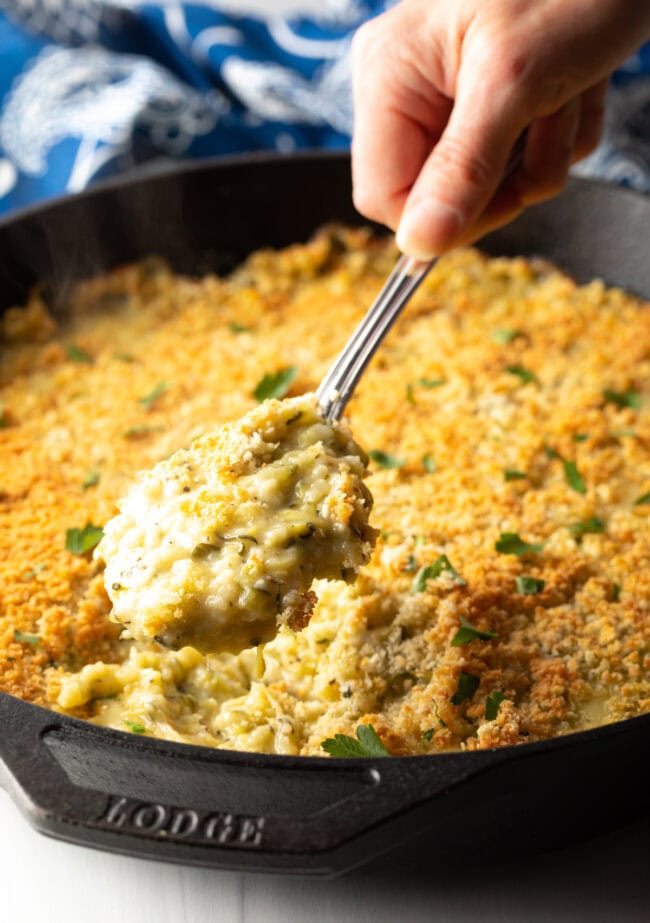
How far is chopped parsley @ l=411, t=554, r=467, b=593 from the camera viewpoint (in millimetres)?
2215

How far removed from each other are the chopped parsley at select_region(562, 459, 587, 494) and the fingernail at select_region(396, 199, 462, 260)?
60 centimetres

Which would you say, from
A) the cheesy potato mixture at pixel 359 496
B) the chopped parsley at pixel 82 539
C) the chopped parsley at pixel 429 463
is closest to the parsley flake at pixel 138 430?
the cheesy potato mixture at pixel 359 496

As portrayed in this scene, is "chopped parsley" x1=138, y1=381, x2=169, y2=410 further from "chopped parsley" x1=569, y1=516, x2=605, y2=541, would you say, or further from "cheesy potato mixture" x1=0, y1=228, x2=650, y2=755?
"chopped parsley" x1=569, y1=516, x2=605, y2=541

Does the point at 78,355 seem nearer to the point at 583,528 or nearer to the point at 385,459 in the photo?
the point at 385,459

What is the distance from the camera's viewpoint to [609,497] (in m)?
2.51

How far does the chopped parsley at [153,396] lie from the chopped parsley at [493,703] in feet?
4.08

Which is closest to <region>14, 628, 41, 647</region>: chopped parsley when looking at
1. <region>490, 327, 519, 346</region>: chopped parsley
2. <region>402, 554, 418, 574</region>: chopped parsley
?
<region>402, 554, 418, 574</region>: chopped parsley

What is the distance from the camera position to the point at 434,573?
224 cm

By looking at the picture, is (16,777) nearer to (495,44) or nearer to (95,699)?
(95,699)

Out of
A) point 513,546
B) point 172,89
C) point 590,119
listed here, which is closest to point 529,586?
point 513,546

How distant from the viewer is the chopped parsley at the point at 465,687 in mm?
2012

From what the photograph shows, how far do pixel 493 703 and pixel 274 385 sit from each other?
1148mm

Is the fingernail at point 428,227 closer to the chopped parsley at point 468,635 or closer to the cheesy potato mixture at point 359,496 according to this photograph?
the cheesy potato mixture at point 359,496

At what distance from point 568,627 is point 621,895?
1.64 feet
